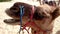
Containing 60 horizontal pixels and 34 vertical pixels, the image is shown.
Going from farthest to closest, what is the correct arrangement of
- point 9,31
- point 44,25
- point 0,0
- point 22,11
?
1. point 0,0
2. point 9,31
3. point 44,25
4. point 22,11

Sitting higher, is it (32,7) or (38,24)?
(32,7)

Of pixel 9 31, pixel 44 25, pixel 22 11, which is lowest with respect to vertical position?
pixel 9 31

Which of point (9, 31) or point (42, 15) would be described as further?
point (9, 31)

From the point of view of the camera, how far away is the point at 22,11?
3.09ft

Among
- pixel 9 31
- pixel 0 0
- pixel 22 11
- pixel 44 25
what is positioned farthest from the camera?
pixel 0 0

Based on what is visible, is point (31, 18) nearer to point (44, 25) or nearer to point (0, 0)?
point (44, 25)

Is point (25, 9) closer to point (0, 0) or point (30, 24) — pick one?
point (30, 24)

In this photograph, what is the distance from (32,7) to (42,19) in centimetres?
9

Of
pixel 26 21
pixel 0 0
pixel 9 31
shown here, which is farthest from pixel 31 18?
pixel 0 0

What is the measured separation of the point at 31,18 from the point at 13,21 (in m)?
0.11

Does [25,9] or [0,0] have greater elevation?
[25,9]

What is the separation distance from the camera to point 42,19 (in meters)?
1.01

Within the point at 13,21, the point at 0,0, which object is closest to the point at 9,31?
the point at 13,21

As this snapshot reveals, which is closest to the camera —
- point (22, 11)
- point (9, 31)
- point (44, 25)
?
point (22, 11)
